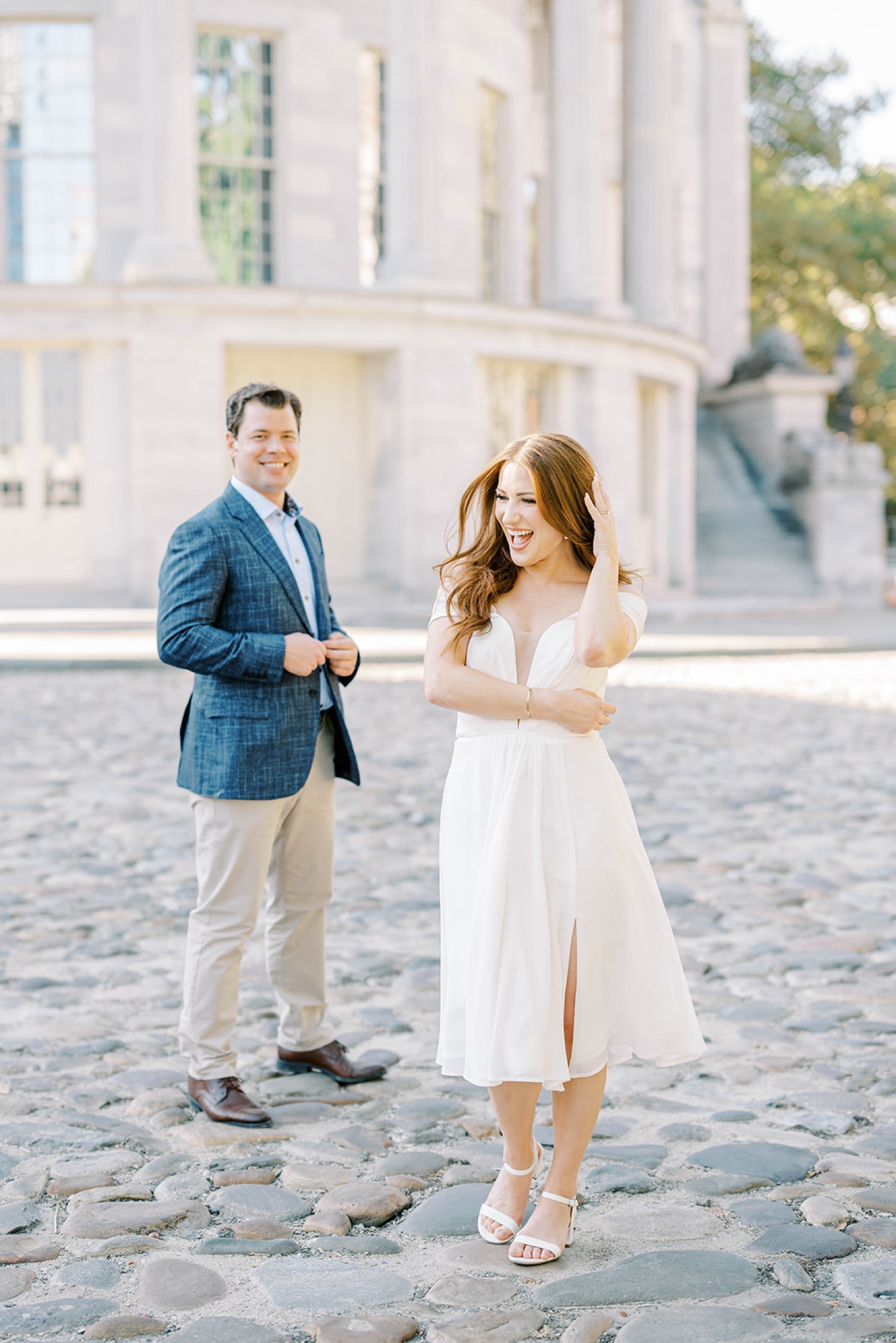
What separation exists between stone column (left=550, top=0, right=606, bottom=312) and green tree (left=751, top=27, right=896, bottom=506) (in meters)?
16.6

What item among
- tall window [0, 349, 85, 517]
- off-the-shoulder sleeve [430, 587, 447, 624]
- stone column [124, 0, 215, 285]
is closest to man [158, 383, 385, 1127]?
off-the-shoulder sleeve [430, 587, 447, 624]

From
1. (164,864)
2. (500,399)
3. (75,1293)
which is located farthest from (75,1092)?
(500,399)

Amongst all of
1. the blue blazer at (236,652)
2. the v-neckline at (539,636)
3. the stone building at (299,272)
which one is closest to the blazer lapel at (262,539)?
the blue blazer at (236,652)

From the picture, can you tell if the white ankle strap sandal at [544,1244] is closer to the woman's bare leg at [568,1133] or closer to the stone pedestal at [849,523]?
the woman's bare leg at [568,1133]

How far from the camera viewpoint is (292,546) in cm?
431

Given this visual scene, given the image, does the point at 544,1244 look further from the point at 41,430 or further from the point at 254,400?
the point at 41,430

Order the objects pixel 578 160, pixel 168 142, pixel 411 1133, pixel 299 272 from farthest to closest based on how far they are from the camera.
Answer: pixel 578 160 < pixel 299 272 < pixel 168 142 < pixel 411 1133

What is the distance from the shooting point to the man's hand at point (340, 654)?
4230 millimetres

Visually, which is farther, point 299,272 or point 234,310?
point 299,272

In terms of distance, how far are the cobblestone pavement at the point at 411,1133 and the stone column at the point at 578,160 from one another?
2124 cm

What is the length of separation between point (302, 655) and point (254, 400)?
0.71 meters

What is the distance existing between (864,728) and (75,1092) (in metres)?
8.95

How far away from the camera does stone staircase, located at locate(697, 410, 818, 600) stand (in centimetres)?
2997

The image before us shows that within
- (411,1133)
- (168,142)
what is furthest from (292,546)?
(168,142)
